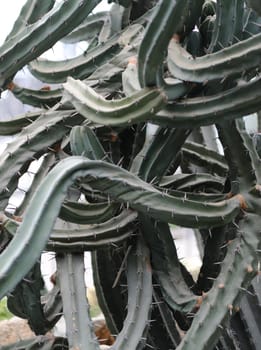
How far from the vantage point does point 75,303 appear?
3.60 feet

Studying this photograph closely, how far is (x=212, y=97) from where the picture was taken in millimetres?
1015

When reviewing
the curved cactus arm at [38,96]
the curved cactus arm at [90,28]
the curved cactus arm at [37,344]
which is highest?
the curved cactus arm at [90,28]

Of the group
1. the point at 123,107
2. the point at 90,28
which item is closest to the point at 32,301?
the point at 123,107

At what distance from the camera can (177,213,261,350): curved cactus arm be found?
3.40 ft

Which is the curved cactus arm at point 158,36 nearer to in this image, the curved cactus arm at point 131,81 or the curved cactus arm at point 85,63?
the curved cactus arm at point 131,81

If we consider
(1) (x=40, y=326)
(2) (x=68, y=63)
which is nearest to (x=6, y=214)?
(1) (x=40, y=326)

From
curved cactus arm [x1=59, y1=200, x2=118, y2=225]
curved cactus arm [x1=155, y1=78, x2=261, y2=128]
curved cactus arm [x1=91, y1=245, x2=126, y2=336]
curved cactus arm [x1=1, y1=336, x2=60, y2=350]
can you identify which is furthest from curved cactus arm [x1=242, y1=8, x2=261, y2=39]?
curved cactus arm [x1=1, y1=336, x2=60, y2=350]

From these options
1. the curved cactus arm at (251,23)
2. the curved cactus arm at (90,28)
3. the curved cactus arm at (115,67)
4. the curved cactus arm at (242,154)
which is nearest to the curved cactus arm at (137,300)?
the curved cactus arm at (242,154)

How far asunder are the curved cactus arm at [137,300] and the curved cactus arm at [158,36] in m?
0.37

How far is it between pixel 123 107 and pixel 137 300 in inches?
14.4

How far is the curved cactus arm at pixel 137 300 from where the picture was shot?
1.05m

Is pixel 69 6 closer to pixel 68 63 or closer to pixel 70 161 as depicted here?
pixel 68 63

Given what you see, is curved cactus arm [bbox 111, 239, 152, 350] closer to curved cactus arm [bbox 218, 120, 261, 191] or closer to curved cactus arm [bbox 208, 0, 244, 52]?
curved cactus arm [bbox 218, 120, 261, 191]

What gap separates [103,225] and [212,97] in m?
0.32
